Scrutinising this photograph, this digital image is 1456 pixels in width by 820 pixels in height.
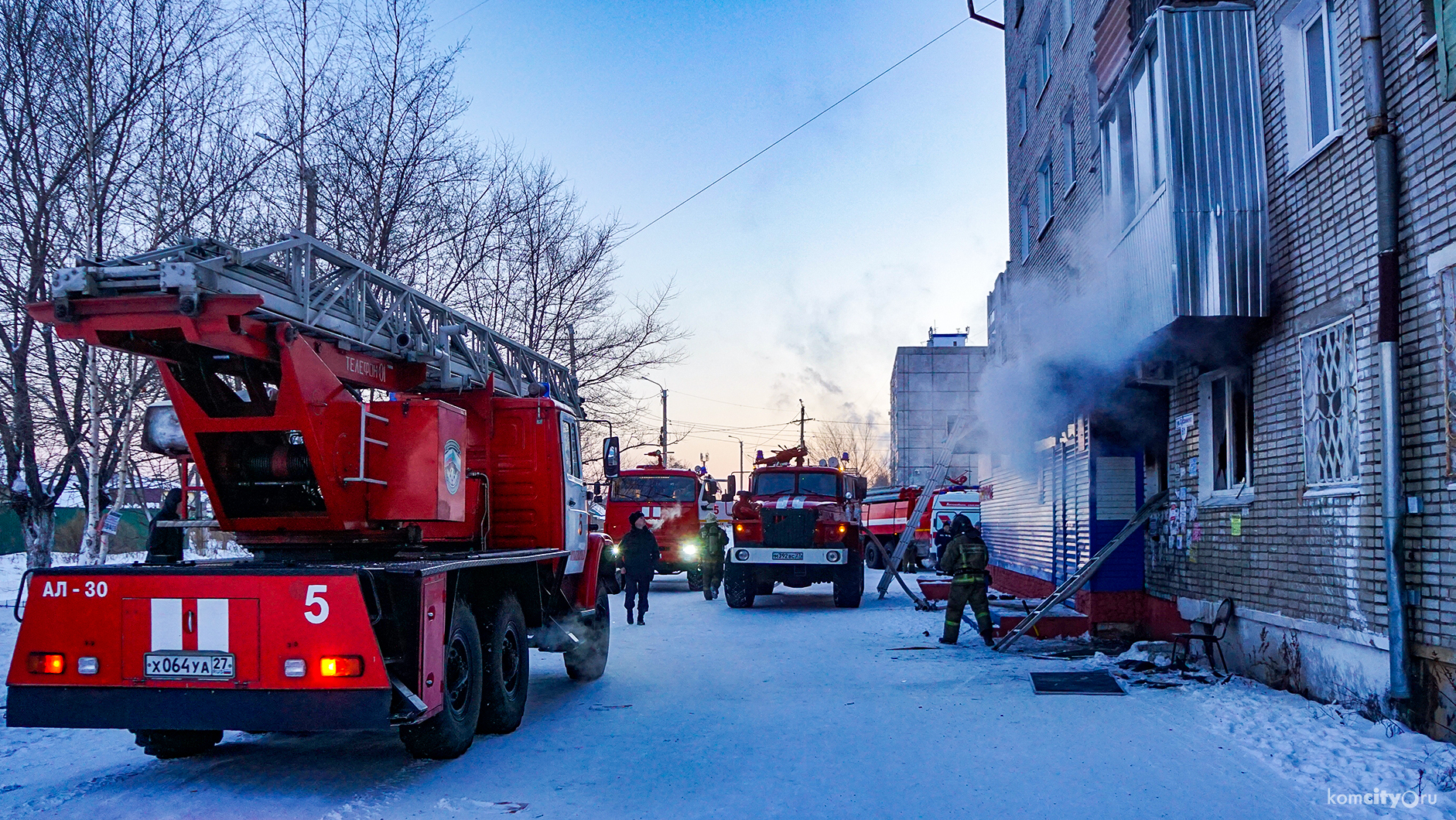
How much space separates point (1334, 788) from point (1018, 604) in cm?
906

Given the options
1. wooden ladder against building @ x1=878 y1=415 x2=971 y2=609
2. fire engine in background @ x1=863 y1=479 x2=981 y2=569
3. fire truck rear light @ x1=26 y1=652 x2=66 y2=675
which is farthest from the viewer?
fire engine in background @ x1=863 y1=479 x2=981 y2=569

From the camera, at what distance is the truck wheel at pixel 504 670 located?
7.18 meters

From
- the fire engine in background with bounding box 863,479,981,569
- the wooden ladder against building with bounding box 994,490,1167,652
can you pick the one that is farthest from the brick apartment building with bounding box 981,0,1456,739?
the fire engine in background with bounding box 863,479,981,569

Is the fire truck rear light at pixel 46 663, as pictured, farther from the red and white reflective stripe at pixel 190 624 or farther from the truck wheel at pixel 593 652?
the truck wheel at pixel 593 652

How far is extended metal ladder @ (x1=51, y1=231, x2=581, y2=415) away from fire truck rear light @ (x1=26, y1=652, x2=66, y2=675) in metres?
1.85

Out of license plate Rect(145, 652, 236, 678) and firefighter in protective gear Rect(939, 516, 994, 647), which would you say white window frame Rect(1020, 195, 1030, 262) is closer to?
firefighter in protective gear Rect(939, 516, 994, 647)

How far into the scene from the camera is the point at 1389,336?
22.2 feet

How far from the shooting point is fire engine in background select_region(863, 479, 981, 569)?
2873 cm

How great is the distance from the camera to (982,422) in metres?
17.2

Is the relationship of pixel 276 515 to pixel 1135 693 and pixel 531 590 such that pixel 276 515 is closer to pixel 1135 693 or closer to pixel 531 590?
pixel 531 590

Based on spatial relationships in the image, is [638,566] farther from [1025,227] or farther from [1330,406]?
[1025,227]

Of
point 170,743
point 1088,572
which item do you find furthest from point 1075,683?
point 170,743

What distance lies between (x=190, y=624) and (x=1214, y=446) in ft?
29.2

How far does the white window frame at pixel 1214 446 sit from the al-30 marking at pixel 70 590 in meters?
8.61
